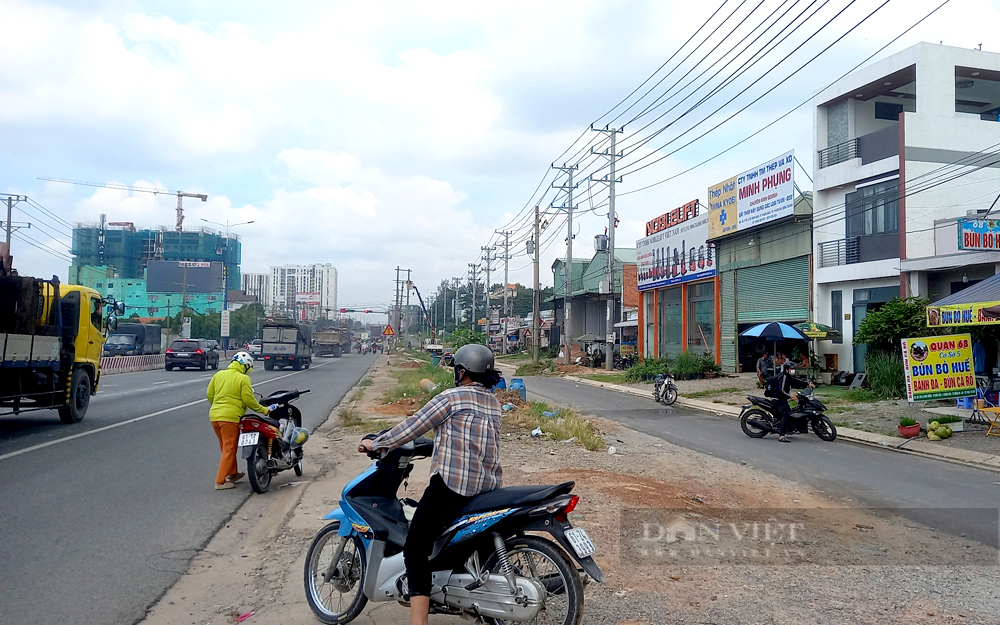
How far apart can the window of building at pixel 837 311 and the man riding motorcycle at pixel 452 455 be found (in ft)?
74.4

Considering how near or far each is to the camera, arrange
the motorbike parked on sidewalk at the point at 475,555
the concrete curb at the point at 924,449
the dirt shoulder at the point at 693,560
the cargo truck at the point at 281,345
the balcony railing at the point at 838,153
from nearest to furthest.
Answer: the motorbike parked on sidewalk at the point at 475,555
the dirt shoulder at the point at 693,560
the concrete curb at the point at 924,449
the balcony railing at the point at 838,153
the cargo truck at the point at 281,345

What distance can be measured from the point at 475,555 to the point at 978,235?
17810mm

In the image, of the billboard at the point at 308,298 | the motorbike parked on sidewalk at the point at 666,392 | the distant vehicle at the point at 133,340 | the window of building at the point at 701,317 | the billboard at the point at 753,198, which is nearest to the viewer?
the motorbike parked on sidewalk at the point at 666,392

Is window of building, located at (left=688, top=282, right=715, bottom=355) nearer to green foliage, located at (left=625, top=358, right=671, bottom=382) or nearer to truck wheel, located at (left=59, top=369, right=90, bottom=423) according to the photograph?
green foliage, located at (left=625, top=358, right=671, bottom=382)

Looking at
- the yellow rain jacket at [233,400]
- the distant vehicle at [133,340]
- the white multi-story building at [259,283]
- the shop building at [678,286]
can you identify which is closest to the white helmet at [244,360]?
the yellow rain jacket at [233,400]

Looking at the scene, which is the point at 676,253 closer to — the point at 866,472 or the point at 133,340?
the point at 866,472

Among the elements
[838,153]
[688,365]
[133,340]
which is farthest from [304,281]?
[838,153]

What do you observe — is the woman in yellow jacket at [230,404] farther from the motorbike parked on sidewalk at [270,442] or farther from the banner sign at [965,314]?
the banner sign at [965,314]

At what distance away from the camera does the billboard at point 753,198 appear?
25562 millimetres

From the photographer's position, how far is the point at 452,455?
3947 mm

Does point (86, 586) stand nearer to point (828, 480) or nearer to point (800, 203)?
point (828, 480)

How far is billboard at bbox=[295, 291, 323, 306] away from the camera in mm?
102188

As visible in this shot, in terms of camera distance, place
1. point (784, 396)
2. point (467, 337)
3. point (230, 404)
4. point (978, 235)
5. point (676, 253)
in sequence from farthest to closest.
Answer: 1. point (676, 253)
2. point (467, 337)
3. point (978, 235)
4. point (784, 396)
5. point (230, 404)

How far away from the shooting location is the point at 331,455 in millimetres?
11008
